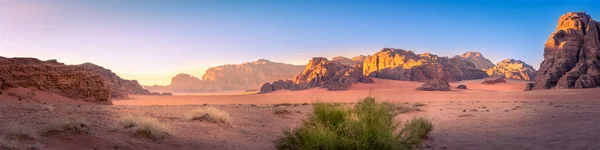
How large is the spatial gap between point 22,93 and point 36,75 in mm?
2180

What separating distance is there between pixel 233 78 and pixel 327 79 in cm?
8208

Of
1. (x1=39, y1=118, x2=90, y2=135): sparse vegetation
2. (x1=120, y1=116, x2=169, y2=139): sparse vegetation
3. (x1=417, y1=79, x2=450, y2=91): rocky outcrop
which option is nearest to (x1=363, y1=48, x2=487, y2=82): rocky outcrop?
(x1=417, y1=79, x2=450, y2=91): rocky outcrop

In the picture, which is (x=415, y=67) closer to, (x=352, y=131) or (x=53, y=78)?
(x=53, y=78)

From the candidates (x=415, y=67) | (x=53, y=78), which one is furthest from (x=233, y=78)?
(x=53, y=78)

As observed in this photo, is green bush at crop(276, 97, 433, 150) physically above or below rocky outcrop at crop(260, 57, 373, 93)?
below

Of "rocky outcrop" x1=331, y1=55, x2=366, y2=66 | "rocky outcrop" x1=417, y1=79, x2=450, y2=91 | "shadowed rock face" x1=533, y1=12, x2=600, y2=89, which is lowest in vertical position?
"rocky outcrop" x1=417, y1=79, x2=450, y2=91

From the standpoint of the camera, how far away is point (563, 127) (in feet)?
31.9

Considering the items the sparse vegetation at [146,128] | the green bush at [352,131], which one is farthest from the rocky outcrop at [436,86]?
the sparse vegetation at [146,128]

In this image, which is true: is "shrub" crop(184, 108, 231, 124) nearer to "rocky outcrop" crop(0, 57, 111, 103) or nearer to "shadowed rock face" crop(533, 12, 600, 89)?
"rocky outcrop" crop(0, 57, 111, 103)

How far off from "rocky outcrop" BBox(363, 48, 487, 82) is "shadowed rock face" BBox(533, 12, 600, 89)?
795 inches

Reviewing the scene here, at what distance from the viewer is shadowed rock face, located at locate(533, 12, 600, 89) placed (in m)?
32.6

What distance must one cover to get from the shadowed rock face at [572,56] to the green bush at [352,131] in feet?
107

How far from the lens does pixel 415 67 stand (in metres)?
65.6

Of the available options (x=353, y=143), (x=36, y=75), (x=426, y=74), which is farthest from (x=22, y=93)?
(x=426, y=74)
